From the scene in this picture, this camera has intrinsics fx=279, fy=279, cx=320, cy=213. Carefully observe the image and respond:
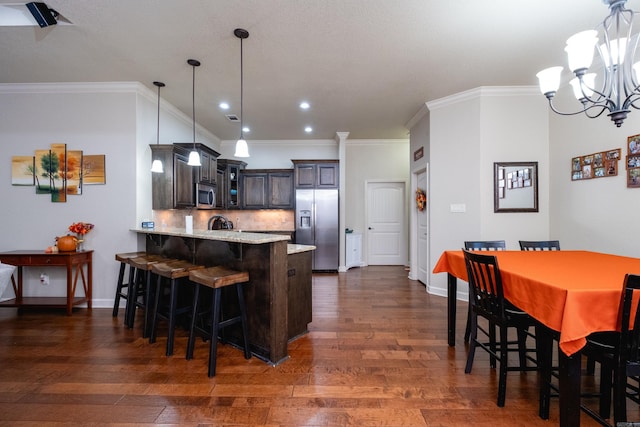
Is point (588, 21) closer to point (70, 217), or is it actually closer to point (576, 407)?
point (576, 407)

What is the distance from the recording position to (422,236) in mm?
4973

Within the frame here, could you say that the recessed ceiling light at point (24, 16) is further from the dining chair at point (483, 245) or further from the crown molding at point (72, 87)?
the dining chair at point (483, 245)

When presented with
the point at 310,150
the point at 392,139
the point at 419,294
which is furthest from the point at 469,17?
the point at 310,150

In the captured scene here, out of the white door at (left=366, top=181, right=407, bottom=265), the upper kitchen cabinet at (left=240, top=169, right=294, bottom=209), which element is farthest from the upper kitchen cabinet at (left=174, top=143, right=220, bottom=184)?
the white door at (left=366, top=181, right=407, bottom=265)

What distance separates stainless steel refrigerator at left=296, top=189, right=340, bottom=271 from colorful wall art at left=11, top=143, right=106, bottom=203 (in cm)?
337

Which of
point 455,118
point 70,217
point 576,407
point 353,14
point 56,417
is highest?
point 353,14

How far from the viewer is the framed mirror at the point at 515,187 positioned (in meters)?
3.83

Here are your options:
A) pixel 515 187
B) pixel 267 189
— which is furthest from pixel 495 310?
pixel 267 189

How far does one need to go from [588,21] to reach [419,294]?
359 cm

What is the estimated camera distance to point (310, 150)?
6578 millimetres

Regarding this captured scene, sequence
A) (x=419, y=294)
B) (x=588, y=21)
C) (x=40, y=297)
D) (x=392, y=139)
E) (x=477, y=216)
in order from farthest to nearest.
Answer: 1. (x=392, y=139)
2. (x=419, y=294)
3. (x=477, y=216)
4. (x=40, y=297)
5. (x=588, y=21)

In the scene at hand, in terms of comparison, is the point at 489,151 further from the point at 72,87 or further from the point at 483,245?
the point at 72,87

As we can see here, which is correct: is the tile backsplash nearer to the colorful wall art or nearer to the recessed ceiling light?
the colorful wall art

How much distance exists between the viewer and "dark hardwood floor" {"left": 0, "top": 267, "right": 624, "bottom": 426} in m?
1.74
